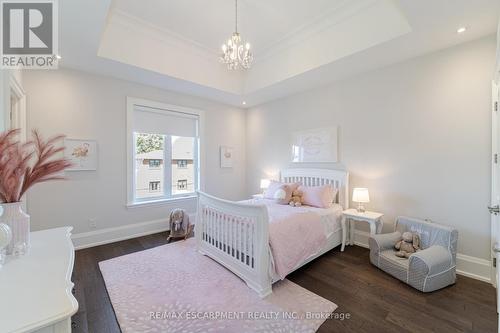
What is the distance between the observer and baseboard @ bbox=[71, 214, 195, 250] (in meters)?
3.26

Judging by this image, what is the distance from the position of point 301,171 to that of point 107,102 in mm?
3629

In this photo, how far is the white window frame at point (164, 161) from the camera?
12.2ft

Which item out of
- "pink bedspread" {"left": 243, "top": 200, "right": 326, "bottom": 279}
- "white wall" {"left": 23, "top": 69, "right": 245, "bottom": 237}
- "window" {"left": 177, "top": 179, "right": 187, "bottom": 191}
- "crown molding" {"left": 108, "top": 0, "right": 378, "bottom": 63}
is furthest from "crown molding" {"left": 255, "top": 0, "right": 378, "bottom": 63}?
"window" {"left": 177, "top": 179, "right": 187, "bottom": 191}

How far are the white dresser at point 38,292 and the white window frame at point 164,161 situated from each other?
8.63ft

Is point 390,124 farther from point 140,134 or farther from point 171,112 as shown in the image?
point 140,134

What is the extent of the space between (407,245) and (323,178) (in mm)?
1540

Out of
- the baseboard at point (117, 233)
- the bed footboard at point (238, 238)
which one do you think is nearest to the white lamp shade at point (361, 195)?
the bed footboard at point (238, 238)

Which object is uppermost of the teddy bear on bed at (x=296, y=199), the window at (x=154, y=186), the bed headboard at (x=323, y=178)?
the bed headboard at (x=323, y=178)

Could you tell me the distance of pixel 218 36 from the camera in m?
3.34

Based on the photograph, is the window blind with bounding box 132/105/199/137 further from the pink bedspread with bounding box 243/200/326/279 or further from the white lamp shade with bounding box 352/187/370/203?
the white lamp shade with bounding box 352/187/370/203

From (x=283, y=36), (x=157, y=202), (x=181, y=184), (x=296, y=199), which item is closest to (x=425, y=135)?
(x=296, y=199)

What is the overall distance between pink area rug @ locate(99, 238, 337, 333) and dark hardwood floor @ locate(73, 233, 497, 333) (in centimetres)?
12

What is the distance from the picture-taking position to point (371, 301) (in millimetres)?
2039

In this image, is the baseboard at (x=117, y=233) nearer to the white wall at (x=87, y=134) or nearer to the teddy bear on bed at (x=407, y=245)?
the white wall at (x=87, y=134)
